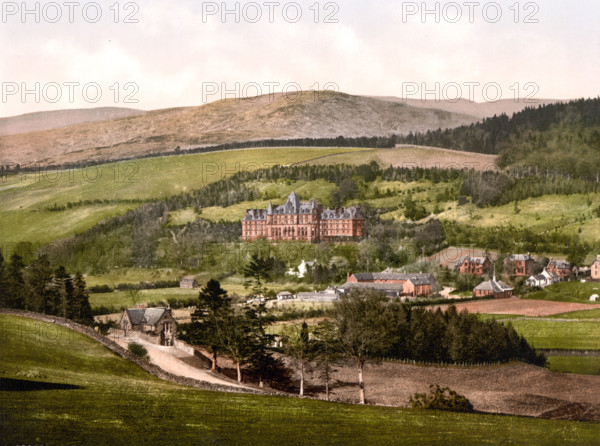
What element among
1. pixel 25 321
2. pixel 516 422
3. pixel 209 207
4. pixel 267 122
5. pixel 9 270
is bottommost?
pixel 516 422

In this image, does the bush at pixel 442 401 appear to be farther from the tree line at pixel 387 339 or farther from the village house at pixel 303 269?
the village house at pixel 303 269

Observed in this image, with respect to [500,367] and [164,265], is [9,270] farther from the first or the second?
[500,367]

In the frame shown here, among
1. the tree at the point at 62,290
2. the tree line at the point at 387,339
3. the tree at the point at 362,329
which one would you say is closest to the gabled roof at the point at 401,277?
the tree line at the point at 387,339

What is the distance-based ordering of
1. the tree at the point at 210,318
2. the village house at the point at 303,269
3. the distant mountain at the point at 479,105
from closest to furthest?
the tree at the point at 210,318 → the distant mountain at the point at 479,105 → the village house at the point at 303,269

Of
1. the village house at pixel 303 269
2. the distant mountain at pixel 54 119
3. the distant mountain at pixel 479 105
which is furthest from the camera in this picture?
the distant mountain at pixel 54 119

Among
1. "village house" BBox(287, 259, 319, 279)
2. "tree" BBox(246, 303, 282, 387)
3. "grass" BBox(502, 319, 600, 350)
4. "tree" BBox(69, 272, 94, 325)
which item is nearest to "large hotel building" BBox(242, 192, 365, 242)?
"village house" BBox(287, 259, 319, 279)

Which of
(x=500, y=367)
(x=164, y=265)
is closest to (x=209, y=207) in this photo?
(x=164, y=265)

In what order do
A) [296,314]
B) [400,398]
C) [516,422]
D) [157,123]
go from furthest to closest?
[157,123]
[296,314]
[400,398]
[516,422]
